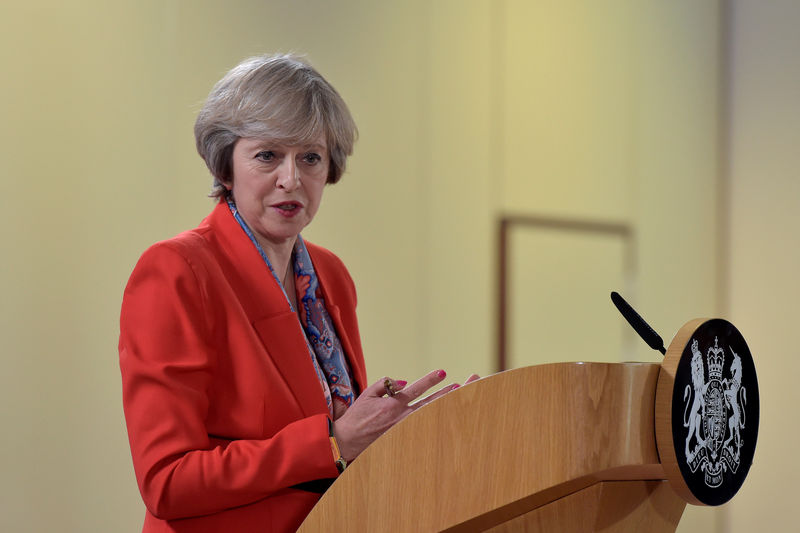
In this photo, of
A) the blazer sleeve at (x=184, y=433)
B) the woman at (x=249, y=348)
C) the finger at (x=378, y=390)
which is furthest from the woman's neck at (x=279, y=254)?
the finger at (x=378, y=390)

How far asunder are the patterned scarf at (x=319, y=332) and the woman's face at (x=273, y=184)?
3 cm

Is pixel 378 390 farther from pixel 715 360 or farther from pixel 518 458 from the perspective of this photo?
pixel 715 360

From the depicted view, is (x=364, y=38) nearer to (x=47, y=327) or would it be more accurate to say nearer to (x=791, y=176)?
(x=47, y=327)

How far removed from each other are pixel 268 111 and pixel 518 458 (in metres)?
0.71

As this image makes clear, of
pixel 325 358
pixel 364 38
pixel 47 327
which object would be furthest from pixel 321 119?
pixel 364 38

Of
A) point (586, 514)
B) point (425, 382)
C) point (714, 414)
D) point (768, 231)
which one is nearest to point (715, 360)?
point (714, 414)

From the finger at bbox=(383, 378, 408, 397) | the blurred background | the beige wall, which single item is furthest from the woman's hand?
the beige wall

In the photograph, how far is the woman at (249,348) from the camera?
1.11 meters

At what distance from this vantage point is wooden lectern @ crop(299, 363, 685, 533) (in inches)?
33.7

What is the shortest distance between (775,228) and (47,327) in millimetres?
3166

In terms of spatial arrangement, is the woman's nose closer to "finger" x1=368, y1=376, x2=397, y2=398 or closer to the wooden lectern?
"finger" x1=368, y1=376, x2=397, y2=398

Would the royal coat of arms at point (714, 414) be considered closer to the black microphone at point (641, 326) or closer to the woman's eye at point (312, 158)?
the black microphone at point (641, 326)

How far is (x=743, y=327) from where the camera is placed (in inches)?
164

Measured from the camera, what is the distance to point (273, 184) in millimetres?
1370
